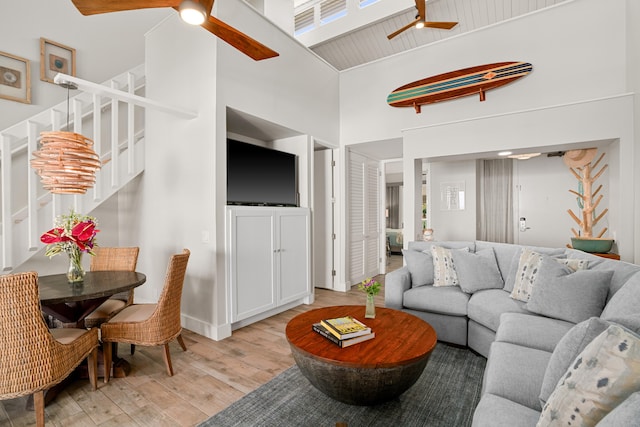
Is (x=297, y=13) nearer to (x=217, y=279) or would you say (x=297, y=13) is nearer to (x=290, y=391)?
(x=217, y=279)

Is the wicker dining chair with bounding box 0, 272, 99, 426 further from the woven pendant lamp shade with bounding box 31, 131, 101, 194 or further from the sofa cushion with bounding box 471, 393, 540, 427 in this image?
the sofa cushion with bounding box 471, 393, 540, 427

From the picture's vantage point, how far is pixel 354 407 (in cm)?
199

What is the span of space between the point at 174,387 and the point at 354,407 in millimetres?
1337

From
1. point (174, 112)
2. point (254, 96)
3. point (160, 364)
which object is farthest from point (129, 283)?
point (254, 96)

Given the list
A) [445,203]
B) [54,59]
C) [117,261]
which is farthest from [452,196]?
[54,59]

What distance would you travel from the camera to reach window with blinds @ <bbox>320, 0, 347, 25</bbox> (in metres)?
5.02

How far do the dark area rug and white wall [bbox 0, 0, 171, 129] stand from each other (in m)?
4.27

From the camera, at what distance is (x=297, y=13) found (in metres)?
5.45

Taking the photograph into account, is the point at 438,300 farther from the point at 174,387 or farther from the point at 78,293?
the point at 78,293

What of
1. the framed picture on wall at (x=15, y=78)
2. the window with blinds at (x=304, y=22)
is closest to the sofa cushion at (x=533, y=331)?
the window with blinds at (x=304, y=22)

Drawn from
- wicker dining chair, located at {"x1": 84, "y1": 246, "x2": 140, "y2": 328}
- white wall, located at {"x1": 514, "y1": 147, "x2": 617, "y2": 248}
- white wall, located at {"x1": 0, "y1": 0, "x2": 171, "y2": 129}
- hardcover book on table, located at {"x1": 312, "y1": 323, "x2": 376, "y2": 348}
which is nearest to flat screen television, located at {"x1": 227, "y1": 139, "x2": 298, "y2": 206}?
wicker dining chair, located at {"x1": 84, "y1": 246, "x2": 140, "y2": 328}

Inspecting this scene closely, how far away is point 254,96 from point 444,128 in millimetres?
2606

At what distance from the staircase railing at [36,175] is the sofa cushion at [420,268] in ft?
11.0

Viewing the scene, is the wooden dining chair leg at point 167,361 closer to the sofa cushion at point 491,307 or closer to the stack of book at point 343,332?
the stack of book at point 343,332
